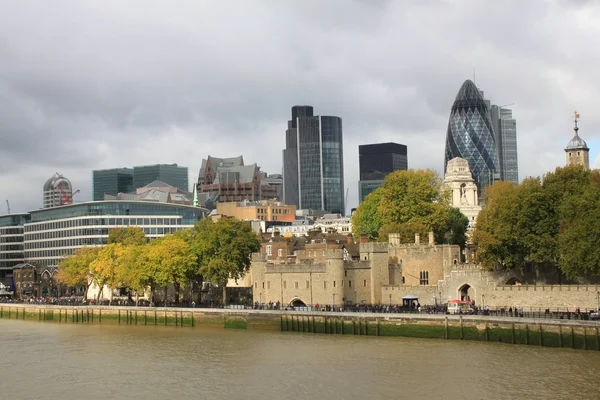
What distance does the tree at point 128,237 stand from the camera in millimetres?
130000

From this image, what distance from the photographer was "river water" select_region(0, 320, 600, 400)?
51938 millimetres

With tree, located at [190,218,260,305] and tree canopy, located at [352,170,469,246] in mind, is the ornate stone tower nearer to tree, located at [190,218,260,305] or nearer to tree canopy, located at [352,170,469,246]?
tree canopy, located at [352,170,469,246]

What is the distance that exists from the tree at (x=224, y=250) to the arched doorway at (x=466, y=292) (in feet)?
82.9

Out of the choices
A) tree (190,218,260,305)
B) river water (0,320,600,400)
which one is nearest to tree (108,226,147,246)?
tree (190,218,260,305)

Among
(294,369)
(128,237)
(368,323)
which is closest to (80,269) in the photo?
(128,237)

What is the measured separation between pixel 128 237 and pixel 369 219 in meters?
37.3

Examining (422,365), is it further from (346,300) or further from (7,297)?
(7,297)

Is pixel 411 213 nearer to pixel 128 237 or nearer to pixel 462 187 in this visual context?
pixel 128 237

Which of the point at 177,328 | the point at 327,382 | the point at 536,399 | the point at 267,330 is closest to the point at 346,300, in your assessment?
the point at 267,330

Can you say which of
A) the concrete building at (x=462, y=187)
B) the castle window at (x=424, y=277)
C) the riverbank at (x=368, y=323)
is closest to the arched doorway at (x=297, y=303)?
the riverbank at (x=368, y=323)

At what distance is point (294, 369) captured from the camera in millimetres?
59562

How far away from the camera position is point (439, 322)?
70.6 metres

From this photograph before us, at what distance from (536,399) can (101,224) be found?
4764 inches

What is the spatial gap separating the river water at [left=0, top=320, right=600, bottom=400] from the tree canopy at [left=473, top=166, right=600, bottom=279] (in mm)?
13023
